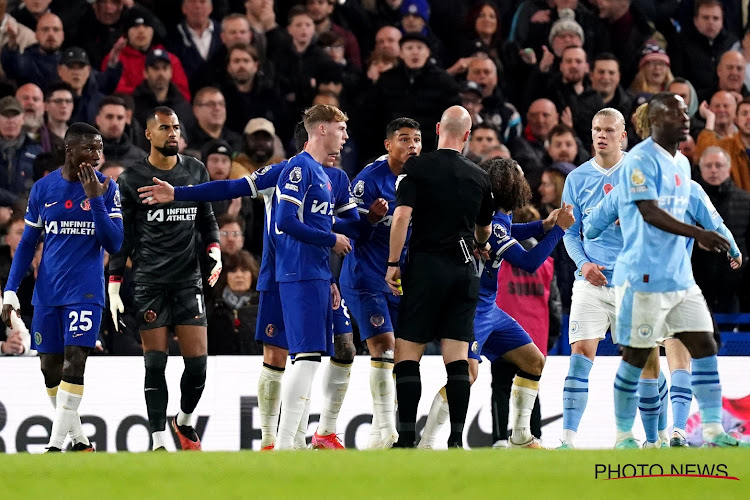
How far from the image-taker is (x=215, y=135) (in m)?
14.7

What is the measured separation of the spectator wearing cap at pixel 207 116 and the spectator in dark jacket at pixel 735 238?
17.5ft

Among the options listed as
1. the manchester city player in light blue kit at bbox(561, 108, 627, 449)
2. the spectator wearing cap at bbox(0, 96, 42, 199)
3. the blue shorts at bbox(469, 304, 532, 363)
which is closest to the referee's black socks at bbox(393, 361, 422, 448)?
the blue shorts at bbox(469, 304, 532, 363)

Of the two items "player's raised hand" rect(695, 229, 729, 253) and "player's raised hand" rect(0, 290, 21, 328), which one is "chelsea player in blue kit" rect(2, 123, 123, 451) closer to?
"player's raised hand" rect(0, 290, 21, 328)

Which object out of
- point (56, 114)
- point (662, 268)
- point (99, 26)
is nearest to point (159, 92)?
point (56, 114)

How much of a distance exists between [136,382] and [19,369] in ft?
3.42

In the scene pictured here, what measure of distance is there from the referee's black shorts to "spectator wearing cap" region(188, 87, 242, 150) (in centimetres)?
600

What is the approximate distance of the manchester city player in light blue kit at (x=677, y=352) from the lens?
9.01 metres

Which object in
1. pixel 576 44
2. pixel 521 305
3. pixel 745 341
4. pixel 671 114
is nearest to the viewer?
pixel 671 114

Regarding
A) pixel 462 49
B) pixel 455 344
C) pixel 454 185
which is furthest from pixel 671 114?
pixel 462 49

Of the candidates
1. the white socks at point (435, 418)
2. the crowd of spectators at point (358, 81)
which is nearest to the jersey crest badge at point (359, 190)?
the white socks at point (435, 418)

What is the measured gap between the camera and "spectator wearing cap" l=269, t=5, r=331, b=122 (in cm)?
1562

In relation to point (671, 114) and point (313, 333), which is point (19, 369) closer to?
point (313, 333)

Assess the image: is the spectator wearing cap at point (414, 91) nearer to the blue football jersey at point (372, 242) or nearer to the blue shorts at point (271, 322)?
the blue football jersey at point (372, 242)

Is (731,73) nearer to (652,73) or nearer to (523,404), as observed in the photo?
(652,73)
